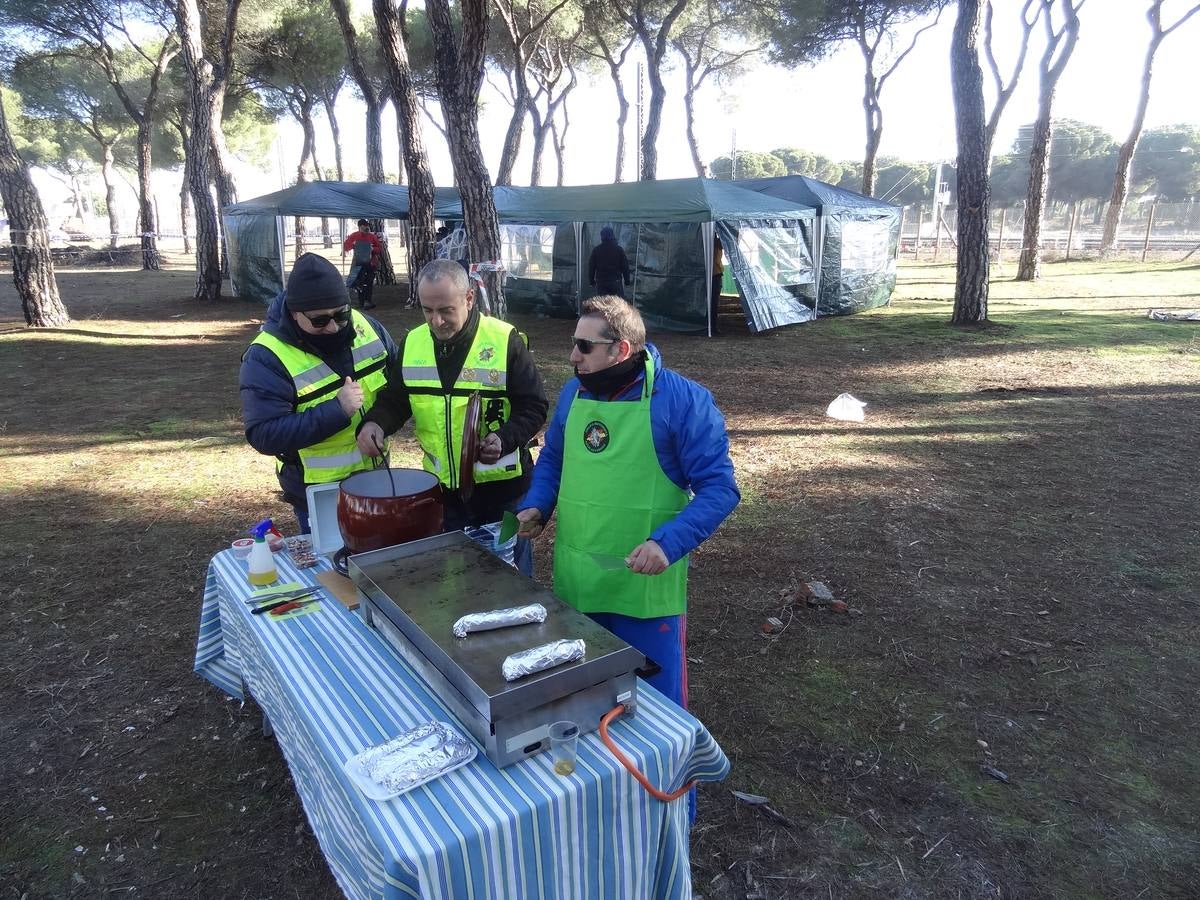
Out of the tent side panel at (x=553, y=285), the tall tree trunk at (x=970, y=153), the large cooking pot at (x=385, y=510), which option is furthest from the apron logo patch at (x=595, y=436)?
the tent side panel at (x=553, y=285)

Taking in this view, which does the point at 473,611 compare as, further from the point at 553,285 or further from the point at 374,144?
the point at 374,144

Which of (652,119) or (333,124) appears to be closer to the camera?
(652,119)

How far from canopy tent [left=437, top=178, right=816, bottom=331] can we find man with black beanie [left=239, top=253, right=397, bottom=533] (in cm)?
907

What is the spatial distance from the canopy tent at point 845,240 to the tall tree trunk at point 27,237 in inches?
438

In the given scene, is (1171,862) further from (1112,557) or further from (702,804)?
(1112,557)

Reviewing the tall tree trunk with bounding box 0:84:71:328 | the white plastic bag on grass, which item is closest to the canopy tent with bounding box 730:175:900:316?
the white plastic bag on grass

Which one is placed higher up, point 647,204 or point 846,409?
point 647,204

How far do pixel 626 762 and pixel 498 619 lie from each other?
39 centimetres

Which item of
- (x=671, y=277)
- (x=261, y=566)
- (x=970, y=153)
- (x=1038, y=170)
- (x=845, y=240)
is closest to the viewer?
(x=261, y=566)

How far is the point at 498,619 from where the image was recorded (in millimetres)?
1542

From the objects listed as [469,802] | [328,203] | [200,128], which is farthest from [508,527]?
[200,128]

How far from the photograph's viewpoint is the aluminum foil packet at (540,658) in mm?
1333

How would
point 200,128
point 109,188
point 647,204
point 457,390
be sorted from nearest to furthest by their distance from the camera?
1. point 457,390
2. point 647,204
3. point 200,128
4. point 109,188

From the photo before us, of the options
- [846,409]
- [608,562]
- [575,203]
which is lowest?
[846,409]
